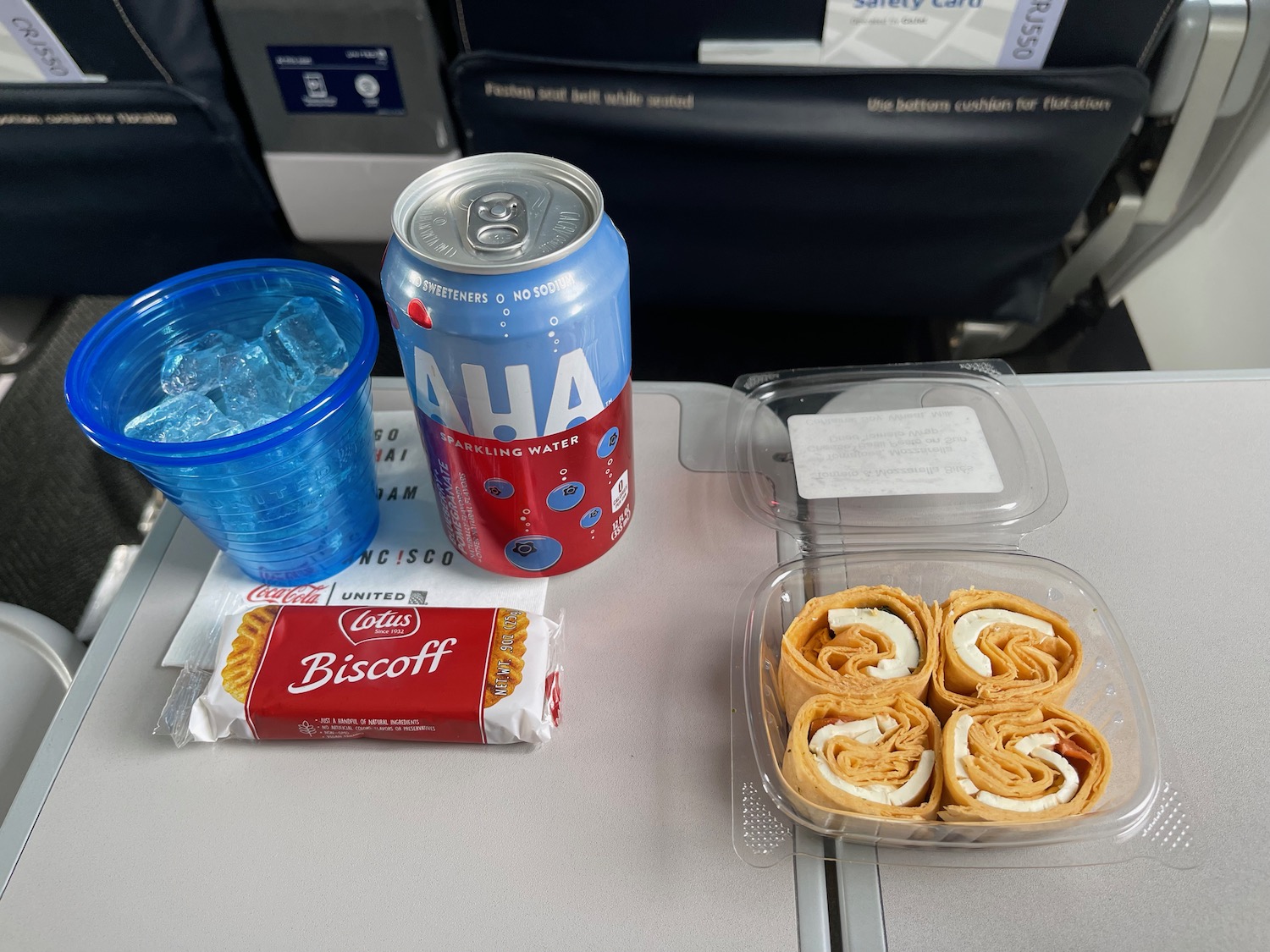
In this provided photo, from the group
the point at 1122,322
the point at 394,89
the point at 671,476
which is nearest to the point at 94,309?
the point at 394,89

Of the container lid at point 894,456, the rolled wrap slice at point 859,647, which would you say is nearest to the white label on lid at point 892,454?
the container lid at point 894,456

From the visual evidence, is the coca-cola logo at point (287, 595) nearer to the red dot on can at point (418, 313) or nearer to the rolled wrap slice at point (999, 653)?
the red dot on can at point (418, 313)

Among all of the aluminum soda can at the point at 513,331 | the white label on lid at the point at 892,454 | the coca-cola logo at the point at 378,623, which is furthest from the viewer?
the white label on lid at the point at 892,454

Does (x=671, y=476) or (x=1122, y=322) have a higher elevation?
(x=671, y=476)

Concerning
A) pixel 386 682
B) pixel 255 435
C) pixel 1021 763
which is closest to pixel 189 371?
pixel 255 435

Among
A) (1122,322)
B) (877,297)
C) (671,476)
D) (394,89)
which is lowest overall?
(1122,322)

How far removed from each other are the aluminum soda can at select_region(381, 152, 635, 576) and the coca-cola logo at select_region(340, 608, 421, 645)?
0.29 feet

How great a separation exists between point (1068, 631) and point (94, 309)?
1.64 meters

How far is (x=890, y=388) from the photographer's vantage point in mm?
839

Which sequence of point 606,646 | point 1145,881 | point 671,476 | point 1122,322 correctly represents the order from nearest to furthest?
point 1145,881 < point 606,646 < point 671,476 < point 1122,322

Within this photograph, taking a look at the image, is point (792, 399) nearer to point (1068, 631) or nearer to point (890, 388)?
point (890, 388)

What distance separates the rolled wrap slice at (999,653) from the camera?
58 cm

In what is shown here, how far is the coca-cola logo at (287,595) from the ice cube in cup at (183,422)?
14 cm

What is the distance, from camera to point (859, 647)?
0.60 metres
